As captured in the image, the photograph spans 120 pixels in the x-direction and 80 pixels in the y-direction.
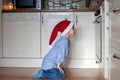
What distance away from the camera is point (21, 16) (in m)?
4.04

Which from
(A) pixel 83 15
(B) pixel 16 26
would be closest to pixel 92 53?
(A) pixel 83 15

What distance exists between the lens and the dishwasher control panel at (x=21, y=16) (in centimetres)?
403

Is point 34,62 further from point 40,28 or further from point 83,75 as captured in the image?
point 83,75

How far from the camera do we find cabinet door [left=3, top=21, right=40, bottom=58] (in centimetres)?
407

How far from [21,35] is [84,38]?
1035 millimetres

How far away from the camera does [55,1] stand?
15.7ft

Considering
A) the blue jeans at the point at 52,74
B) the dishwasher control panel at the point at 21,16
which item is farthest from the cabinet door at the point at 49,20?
the blue jeans at the point at 52,74

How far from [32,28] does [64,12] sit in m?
0.59

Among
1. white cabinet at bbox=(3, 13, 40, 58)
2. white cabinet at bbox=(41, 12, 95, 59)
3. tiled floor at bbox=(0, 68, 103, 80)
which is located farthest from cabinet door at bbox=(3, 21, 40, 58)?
tiled floor at bbox=(0, 68, 103, 80)

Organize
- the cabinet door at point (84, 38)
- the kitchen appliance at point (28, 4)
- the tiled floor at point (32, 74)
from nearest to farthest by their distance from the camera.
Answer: the tiled floor at point (32, 74)
the cabinet door at point (84, 38)
the kitchen appliance at point (28, 4)

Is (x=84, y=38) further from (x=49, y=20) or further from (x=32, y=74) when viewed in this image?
(x=32, y=74)

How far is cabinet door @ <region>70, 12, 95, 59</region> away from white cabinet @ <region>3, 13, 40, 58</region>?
622mm

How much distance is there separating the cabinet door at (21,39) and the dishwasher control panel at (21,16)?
0.05m

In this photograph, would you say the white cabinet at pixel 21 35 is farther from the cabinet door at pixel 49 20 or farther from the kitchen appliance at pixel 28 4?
the kitchen appliance at pixel 28 4
